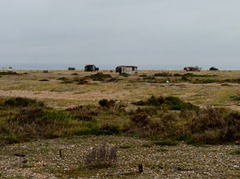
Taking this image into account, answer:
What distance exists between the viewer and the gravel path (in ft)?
31.6

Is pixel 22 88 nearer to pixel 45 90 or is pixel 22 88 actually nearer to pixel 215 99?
pixel 45 90

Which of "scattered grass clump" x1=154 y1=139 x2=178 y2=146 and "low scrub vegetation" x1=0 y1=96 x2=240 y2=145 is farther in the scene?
"low scrub vegetation" x1=0 y1=96 x2=240 y2=145

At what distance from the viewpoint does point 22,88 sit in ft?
138

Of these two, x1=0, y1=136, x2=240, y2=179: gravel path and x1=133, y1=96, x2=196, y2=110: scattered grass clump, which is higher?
x1=133, y1=96, x2=196, y2=110: scattered grass clump

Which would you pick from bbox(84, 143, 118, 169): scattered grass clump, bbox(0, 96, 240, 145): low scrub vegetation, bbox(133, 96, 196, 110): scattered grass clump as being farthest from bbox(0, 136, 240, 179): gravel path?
bbox(133, 96, 196, 110): scattered grass clump

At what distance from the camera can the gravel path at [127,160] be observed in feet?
31.6

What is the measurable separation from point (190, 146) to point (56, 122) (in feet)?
22.5

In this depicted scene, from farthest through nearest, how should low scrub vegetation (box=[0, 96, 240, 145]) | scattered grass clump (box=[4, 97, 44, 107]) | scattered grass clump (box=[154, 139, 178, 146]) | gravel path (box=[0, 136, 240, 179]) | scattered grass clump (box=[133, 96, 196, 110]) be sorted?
scattered grass clump (box=[133, 96, 196, 110]) → scattered grass clump (box=[4, 97, 44, 107]) → low scrub vegetation (box=[0, 96, 240, 145]) → scattered grass clump (box=[154, 139, 178, 146]) → gravel path (box=[0, 136, 240, 179])

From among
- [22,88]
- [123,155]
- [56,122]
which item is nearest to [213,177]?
[123,155]

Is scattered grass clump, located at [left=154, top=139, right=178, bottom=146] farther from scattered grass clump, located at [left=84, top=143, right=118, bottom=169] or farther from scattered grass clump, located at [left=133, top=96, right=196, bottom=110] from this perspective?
scattered grass clump, located at [left=133, top=96, right=196, bottom=110]

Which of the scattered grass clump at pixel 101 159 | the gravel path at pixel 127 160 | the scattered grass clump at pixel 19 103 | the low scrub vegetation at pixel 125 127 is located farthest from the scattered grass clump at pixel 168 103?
the scattered grass clump at pixel 101 159

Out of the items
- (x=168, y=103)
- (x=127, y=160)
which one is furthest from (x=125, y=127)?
(x=168, y=103)

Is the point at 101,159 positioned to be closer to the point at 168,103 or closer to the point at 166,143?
the point at 166,143

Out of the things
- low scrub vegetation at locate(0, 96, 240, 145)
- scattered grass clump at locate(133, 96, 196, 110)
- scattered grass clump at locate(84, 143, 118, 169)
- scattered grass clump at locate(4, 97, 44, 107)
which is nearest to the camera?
scattered grass clump at locate(84, 143, 118, 169)
